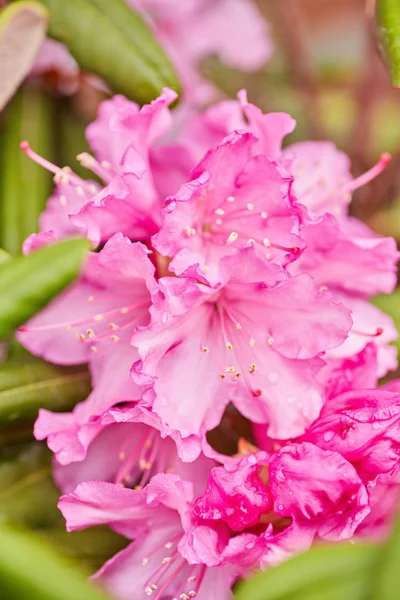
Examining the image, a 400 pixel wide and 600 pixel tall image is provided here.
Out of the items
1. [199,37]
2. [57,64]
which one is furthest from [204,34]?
[57,64]

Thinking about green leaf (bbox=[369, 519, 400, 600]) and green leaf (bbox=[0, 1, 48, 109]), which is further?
green leaf (bbox=[0, 1, 48, 109])

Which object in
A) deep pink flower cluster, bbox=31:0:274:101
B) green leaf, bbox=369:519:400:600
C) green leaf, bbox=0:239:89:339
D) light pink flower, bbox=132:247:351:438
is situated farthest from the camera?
deep pink flower cluster, bbox=31:0:274:101

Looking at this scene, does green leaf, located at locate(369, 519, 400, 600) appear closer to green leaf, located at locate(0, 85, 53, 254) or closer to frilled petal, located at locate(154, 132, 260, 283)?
frilled petal, located at locate(154, 132, 260, 283)

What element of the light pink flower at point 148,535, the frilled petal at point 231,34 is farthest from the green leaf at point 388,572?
the frilled petal at point 231,34

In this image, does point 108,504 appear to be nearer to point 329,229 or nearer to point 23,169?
point 329,229

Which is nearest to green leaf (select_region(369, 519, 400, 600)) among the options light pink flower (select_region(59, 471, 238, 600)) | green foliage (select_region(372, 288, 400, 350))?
light pink flower (select_region(59, 471, 238, 600))

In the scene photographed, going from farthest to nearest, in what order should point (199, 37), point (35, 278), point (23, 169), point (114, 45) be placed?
1. point (199, 37)
2. point (23, 169)
3. point (114, 45)
4. point (35, 278)
